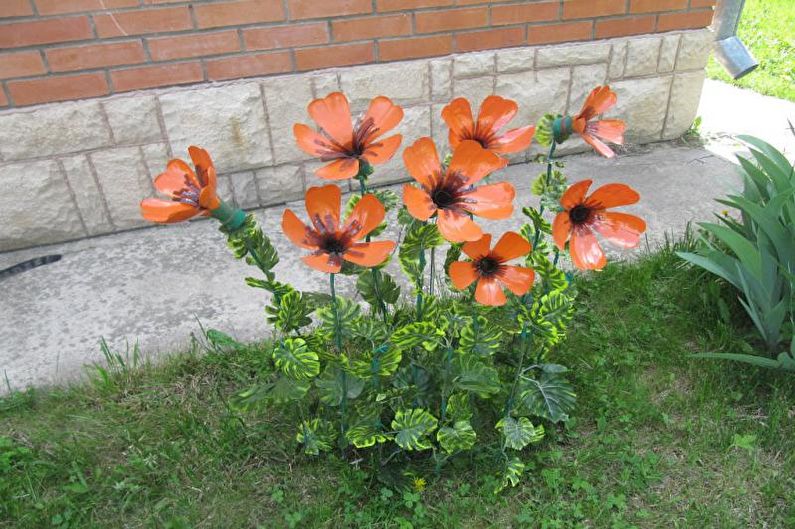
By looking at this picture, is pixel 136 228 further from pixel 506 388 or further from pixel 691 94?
pixel 691 94

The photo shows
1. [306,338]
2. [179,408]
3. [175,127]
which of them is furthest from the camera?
[175,127]

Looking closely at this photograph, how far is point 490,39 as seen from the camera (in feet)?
10.6

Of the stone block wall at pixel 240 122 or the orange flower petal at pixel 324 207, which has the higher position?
the orange flower petal at pixel 324 207

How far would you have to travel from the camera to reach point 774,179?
202 cm

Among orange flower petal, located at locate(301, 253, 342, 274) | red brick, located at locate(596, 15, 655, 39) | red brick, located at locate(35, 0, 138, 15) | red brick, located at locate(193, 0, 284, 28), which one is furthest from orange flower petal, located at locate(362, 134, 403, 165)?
red brick, located at locate(596, 15, 655, 39)

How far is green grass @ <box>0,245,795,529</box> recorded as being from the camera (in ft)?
5.31

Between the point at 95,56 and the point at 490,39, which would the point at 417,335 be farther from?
the point at 490,39

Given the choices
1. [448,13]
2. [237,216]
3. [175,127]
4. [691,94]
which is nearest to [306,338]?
[237,216]

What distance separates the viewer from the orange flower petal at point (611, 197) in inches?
50.1

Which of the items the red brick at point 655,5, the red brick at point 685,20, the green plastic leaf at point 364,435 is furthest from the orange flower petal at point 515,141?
the red brick at point 685,20

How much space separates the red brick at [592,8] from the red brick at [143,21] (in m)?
2.02

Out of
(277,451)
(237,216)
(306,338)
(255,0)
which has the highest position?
(255,0)

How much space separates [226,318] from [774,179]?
6.79 ft

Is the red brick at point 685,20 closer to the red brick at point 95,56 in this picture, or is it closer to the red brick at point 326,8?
the red brick at point 326,8
